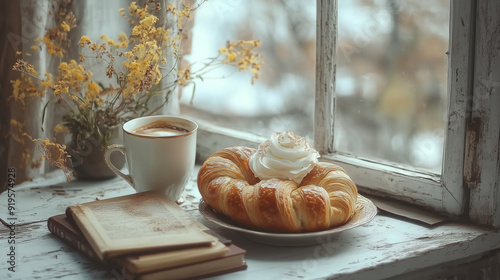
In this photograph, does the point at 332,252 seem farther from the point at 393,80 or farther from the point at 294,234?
the point at 393,80

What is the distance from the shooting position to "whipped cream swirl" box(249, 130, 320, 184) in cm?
103

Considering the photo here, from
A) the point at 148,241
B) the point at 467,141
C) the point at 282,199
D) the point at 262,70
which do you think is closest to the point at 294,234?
the point at 282,199

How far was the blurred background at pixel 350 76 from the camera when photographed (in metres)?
1.16

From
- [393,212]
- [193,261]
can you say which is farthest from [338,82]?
[193,261]

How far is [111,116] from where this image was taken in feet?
4.26

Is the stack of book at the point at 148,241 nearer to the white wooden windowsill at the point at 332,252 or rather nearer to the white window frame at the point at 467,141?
the white wooden windowsill at the point at 332,252

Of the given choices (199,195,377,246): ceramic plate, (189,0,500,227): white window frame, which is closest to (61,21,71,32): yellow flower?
(199,195,377,246): ceramic plate

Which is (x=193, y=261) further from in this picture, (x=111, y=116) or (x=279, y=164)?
(x=111, y=116)

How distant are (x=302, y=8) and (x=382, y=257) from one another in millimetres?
605

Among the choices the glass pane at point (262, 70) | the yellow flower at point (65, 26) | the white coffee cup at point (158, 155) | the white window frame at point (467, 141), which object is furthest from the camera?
the glass pane at point (262, 70)

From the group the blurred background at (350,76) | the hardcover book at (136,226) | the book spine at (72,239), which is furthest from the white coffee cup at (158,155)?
the blurred background at (350,76)

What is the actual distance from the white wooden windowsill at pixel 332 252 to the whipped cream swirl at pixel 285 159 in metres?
0.11

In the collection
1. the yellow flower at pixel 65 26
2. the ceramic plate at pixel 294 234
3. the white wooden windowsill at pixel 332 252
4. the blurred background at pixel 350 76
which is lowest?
the white wooden windowsill at pixel 332 252

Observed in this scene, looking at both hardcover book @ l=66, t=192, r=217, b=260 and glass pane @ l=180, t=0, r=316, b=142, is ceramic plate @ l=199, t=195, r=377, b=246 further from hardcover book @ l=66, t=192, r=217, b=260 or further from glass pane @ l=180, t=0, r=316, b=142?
glass pane @ l=180, t=0, r=316, b=142
